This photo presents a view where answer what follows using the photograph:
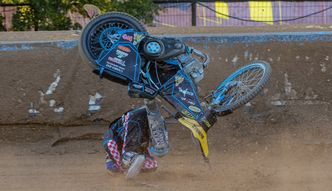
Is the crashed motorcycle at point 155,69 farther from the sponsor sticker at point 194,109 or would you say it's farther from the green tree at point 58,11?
the green tree at point 58,11

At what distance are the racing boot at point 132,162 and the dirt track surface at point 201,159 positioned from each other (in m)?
0.48

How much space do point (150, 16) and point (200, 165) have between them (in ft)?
19.7

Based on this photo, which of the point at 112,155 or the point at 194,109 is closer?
the point at 194,109

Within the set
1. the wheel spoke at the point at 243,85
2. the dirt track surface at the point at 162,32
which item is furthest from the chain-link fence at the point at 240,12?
the wheel spoke at the point at 243,85

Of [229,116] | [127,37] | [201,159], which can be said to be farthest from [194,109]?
[229,116]

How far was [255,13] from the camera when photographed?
13992mm

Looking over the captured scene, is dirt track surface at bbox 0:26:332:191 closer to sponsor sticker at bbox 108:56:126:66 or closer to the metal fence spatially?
sponsor sticker at bbox 108:56:126:66

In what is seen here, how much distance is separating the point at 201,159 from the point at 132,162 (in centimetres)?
160

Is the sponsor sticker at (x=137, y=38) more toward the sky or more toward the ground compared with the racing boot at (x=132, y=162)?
more toward the sky

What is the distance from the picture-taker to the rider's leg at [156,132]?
5.14 m

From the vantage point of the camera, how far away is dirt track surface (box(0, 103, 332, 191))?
5.78 meters

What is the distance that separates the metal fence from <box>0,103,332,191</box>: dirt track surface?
604cm

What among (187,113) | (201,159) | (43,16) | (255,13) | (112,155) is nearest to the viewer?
(187,113)

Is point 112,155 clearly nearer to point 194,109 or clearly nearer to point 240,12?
point 194,109
